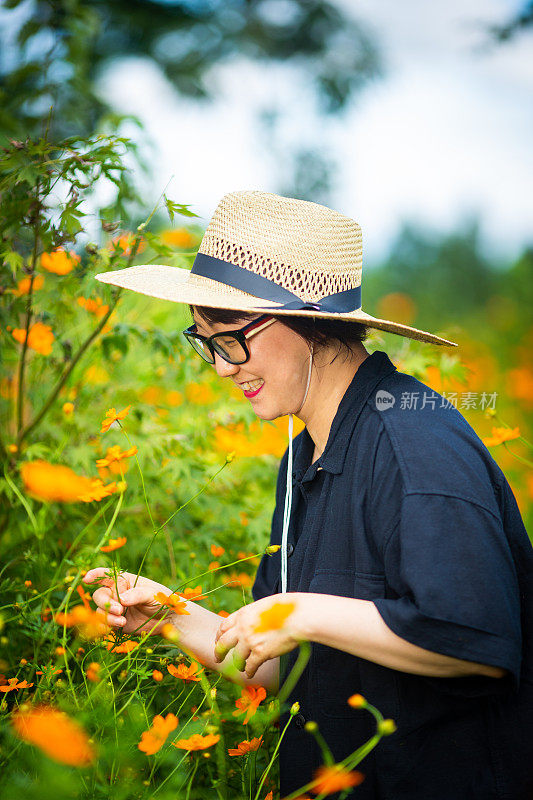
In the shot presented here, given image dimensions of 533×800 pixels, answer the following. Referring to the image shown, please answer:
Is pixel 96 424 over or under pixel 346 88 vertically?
under

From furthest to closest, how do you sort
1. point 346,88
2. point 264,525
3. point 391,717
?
point 346,88
point 264,525
point 391,717

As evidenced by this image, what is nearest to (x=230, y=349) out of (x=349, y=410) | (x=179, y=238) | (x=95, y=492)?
(x=349, y=410)

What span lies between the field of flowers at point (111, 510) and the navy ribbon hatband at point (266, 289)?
31cm

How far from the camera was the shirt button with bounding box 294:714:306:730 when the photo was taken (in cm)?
145

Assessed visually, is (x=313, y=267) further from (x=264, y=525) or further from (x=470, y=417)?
(x=470, y=417)

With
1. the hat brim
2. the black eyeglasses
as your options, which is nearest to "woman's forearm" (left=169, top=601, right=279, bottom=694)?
the black eyeglasses

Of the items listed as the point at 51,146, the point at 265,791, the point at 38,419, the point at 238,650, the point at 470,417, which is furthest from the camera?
the point at 470,417

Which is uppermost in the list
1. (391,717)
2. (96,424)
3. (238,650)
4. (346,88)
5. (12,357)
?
(346,88)

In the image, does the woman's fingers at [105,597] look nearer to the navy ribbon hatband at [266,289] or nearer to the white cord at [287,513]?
the white cord at [287,513]

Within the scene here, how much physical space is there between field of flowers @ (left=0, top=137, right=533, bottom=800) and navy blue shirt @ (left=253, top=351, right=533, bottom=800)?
0.23 feet

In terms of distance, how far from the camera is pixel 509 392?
3865 mm

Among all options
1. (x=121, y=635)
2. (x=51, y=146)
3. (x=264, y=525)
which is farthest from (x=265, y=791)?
(x=51, y=146)

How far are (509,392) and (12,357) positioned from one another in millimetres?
2714

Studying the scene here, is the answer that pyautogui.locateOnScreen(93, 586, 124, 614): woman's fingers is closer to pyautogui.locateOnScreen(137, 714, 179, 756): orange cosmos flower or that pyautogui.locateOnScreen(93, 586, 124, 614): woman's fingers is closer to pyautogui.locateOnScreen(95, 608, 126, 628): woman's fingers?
pyautogui.locateOnScreen(95, 608, 126, 628): woman's fingers
